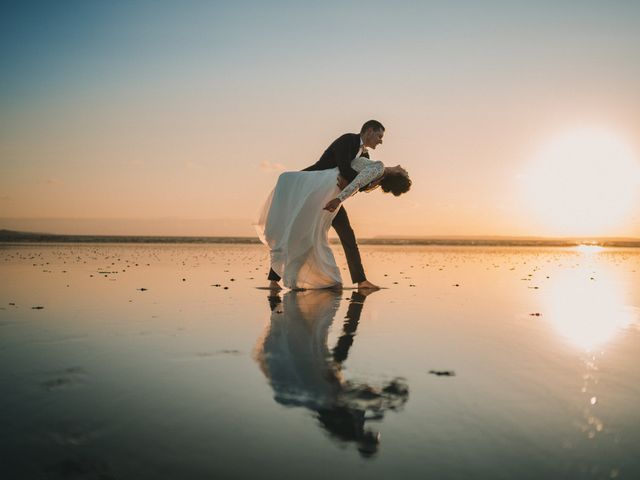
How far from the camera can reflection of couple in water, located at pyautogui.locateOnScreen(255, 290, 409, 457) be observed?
287 cm

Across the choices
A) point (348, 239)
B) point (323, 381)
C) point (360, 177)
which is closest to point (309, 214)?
point (348, 239)

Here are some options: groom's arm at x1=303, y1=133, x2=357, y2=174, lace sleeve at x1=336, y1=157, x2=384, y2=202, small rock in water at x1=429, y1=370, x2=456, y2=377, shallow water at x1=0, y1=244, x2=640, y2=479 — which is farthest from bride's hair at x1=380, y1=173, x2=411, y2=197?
small rock in water at x1=429, y1=370, x2=456, y2=377

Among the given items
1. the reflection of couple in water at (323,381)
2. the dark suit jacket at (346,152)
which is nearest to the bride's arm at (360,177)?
the dark suit jacket at (346,152)

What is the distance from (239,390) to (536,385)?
199cm

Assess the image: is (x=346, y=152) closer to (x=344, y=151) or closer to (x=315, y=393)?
(x=344, y=151)

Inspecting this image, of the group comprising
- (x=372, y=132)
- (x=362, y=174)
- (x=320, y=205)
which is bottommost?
(x=320, y=205)

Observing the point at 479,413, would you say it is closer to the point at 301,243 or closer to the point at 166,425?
the point at 166,425

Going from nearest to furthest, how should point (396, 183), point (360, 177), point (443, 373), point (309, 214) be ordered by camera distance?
point (443, 373), point (360, 177), point (309, 214), point (396, 183)

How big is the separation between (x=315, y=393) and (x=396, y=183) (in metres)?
7.33

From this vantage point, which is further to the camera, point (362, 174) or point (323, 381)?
point (362, 174)

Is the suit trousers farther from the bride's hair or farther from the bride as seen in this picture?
the bride's hair

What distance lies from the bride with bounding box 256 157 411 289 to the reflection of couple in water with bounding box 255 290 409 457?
3.38 meters

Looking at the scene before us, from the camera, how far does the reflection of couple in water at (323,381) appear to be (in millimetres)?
2868

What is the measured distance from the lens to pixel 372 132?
10.1m
